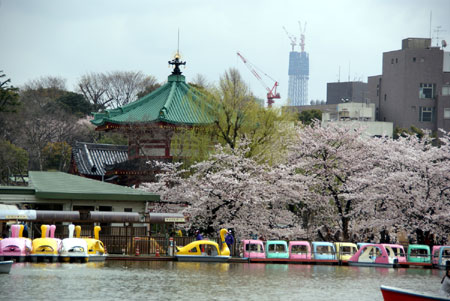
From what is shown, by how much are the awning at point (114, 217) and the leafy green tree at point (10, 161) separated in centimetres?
3129

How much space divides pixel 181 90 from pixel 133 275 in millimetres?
37597

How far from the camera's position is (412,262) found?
166ft

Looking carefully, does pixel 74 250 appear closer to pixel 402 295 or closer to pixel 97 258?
pixel 97 258

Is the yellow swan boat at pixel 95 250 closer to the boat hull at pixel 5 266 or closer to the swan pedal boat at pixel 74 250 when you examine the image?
the swan pedal boat at pixel 74 250

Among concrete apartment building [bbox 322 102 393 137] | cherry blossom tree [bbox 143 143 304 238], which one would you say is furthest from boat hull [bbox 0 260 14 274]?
concrete apartment building [bbox 322 102 393 137]

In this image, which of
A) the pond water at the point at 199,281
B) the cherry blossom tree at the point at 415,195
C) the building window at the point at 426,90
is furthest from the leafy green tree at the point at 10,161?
the building window at the point at 426,90

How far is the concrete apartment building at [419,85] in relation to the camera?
360 feet

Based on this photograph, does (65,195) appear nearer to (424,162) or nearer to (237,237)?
(237,237)

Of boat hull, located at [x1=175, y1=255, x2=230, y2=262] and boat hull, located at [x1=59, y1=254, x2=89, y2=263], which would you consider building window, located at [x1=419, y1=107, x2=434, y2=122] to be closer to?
boat hull, located at [x1=175, y1=255, x2=230, y2=262]

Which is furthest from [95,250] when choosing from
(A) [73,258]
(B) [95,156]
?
(B) [95,156]

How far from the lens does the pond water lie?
32.3m

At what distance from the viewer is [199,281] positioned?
37.2m

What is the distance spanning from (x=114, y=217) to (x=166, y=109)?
2064 cm

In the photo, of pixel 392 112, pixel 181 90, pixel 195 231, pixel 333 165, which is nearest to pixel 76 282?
pixel 195 231
